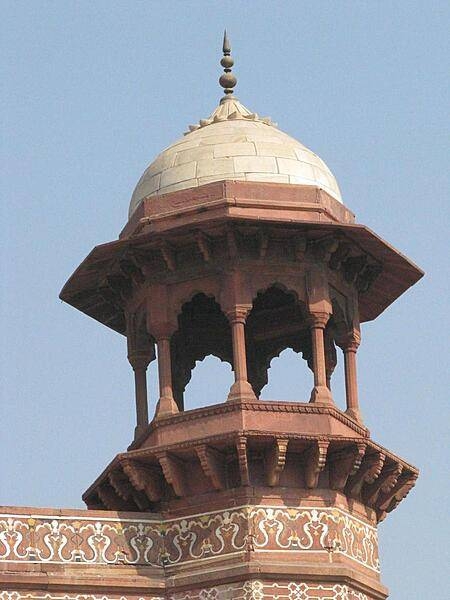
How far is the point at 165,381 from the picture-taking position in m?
22.5

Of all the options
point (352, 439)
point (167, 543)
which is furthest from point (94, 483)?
point (352, 439)

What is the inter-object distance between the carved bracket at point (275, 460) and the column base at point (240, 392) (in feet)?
2.10

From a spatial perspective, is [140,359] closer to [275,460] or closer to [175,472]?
[175,472]

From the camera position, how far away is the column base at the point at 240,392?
2192 cm

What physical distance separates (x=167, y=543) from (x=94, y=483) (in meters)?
1.49

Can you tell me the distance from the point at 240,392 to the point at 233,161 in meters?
2.77

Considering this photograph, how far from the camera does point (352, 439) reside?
21719mm

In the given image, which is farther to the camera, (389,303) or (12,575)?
(389,303)

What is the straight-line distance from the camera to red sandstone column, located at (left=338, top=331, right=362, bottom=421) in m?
23.0

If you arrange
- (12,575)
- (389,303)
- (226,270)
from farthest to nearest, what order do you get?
(389,303)
(226,270)
(12,575)

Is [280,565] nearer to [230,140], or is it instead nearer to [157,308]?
[157,308]

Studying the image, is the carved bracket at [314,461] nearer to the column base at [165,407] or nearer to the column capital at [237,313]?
the column base at [165,407]

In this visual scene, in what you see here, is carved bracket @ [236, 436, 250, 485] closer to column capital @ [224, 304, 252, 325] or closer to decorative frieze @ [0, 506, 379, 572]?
decorative frieze @ [0, 506, 379, 572]

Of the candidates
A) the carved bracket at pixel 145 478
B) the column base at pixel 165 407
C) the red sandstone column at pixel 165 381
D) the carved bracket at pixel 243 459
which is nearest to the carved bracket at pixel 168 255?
the red sandstone column at pixel 165 381
